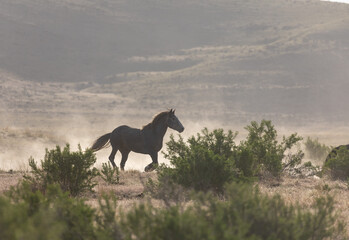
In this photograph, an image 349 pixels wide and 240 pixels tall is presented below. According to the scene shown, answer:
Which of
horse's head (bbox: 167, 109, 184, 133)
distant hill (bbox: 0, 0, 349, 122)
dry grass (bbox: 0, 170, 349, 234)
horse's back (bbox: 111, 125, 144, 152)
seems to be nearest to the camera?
dry grass (bbox: 0, 170, 349, 234)

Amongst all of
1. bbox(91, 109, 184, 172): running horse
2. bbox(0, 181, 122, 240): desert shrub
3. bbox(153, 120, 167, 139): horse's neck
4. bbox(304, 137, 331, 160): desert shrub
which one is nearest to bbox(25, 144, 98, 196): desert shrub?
bbox(0, 181, 122, 240): desert shrub

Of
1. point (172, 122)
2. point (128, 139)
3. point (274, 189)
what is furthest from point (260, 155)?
point (128, 139)

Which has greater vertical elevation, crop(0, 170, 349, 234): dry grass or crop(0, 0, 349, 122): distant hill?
crop(0, 0, 349, 122): distant hill

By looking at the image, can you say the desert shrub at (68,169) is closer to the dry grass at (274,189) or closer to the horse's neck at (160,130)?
the dry grass at (274,189)

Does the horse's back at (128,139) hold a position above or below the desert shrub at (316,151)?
above

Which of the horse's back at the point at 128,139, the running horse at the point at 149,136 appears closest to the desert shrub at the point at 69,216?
the running horse at the point at 149,136

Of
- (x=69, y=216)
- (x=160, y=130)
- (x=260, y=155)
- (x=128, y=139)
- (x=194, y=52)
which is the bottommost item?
(x=69, y=216)

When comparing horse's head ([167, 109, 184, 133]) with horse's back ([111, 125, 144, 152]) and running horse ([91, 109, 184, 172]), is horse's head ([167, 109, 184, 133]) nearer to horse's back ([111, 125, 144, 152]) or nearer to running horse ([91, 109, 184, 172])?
running horse ([91, 109, 184, 172])

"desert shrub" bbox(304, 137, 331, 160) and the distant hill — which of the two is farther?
the distant hill

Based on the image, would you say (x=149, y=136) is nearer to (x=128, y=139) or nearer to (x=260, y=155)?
(x=128, y=139)

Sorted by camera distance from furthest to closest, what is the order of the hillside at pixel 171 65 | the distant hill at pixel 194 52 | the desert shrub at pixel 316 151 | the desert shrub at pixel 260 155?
the distant hill at pixel 194 52, the hillside at pixel 171 65, the desert shrub at pixel 316 151, the desert shrub at pixel 260 155

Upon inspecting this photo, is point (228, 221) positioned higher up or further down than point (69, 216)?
further down

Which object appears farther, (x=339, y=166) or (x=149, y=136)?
(x=149, y=136)

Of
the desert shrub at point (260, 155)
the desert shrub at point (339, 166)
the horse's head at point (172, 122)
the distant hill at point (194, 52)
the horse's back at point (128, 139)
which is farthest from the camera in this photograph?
the distant hill at point (194, 52)
